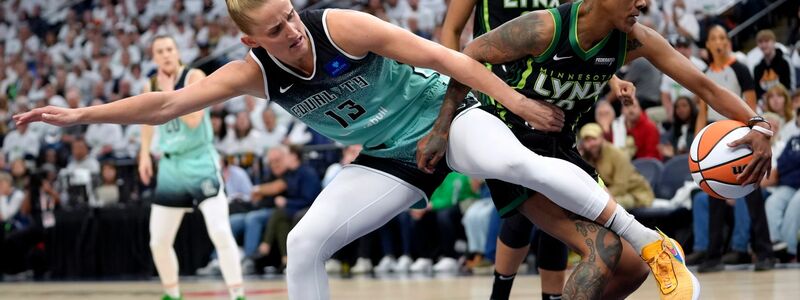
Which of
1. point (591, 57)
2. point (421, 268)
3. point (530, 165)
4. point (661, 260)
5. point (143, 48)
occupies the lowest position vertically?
point (421, 268)

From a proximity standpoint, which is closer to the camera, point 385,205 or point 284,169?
point 385,205

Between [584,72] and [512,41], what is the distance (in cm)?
29

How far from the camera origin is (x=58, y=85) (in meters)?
20.3

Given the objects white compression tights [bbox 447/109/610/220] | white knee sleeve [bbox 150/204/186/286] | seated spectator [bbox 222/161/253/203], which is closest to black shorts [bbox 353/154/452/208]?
white compression tights [bbox 447/109/610/220]

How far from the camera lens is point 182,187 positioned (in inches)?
316

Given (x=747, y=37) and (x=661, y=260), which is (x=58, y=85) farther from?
(x=661, y=260)

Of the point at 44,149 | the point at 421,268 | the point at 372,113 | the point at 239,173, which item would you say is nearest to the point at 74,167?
the point at 44,149

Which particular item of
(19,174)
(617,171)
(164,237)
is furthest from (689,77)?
(19,174)

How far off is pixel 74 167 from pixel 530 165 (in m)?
13.2

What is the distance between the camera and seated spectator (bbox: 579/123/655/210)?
33.6 feet

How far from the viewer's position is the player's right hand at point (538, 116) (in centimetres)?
409

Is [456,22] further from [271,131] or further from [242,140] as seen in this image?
[271,131]

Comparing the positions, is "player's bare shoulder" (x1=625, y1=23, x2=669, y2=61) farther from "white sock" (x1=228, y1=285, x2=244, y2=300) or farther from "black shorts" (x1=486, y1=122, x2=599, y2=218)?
"white sock" (x1=228, y1=285, x2=244, y2=300)

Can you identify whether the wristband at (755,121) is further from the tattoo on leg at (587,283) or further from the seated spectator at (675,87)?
the seated spectator at (675,87)
